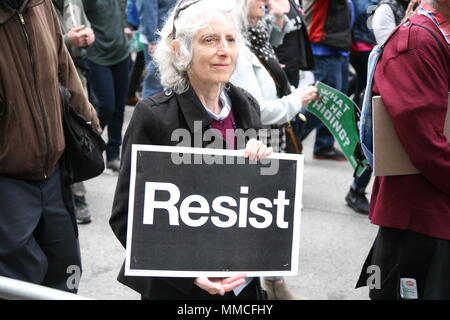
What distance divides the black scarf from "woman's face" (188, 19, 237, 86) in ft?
4.95

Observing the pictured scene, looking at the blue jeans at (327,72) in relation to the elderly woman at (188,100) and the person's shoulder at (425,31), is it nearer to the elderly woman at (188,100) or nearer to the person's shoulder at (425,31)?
the person's shoulder at (425,31)

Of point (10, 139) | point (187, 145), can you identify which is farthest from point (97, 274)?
point (187, 145)

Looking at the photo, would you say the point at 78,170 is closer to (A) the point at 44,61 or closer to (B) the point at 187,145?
(A) the point at 44,61

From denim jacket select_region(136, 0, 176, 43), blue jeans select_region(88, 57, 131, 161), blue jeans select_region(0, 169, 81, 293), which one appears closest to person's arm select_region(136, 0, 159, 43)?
denim jacket select_region(136, 0, 176, 43)

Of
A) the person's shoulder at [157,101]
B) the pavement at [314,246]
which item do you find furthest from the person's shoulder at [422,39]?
the pavement at [314,246]

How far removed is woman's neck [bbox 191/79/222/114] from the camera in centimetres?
294

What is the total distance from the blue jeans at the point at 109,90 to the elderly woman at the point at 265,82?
199 cm

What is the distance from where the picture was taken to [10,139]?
3.16 meters

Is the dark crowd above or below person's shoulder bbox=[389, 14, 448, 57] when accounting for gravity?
below

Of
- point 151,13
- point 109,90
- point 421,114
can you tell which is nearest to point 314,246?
point 109,90

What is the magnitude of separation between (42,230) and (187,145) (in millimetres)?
926

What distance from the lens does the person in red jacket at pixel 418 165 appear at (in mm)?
3053

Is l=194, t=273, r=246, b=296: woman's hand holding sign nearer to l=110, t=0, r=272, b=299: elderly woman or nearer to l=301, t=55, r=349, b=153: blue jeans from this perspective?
l=110, t=0, r=272, b=299: elderly woman

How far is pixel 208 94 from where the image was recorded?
2.96 m
